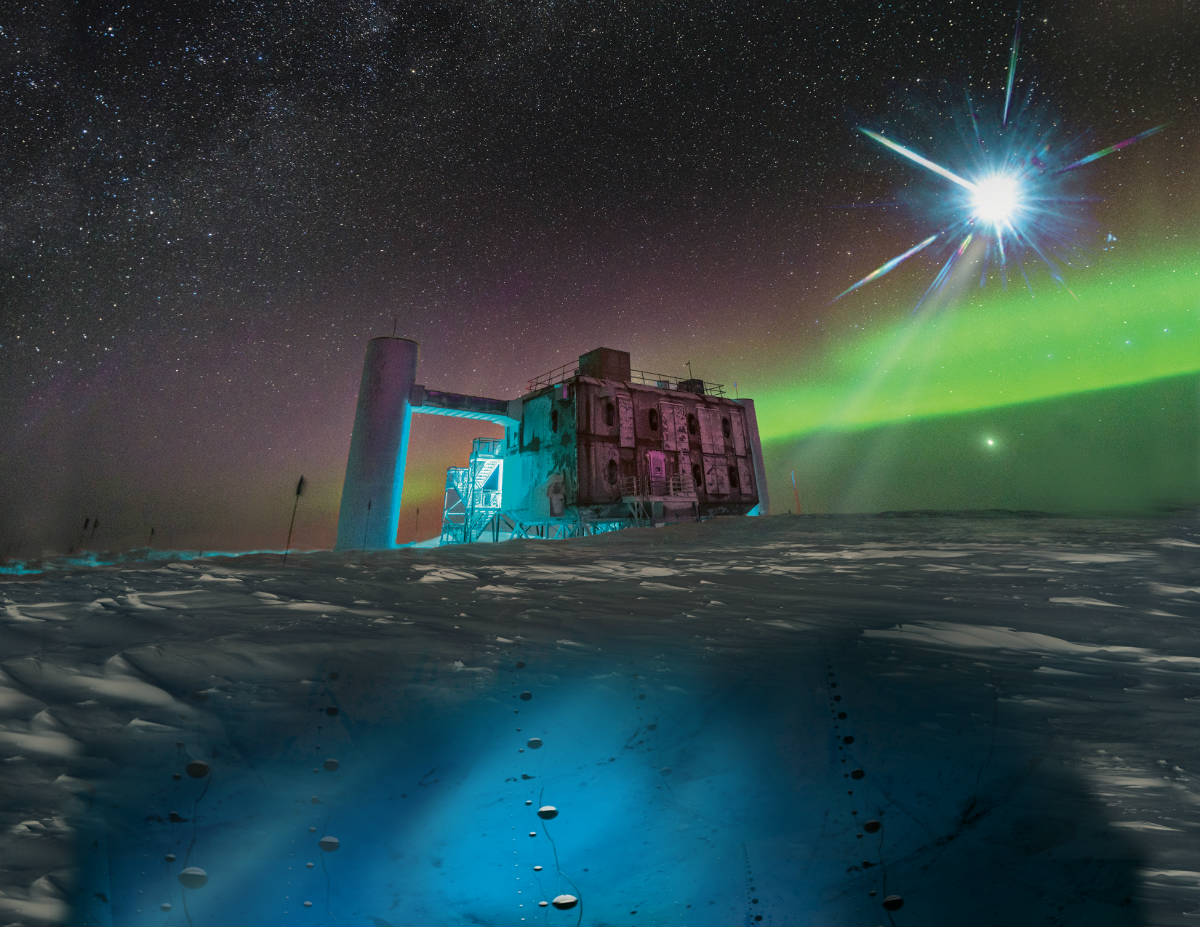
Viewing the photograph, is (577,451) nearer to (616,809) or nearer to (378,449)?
(378,449)

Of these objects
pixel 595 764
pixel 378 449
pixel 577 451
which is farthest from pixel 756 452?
pixel 595 764

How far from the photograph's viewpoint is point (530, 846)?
235cm

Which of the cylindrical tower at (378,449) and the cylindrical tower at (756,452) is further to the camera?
the cylindrical tower at (756,452)

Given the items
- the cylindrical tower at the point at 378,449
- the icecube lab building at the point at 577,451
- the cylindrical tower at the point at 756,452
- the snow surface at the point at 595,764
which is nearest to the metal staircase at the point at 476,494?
the icecube lab building at the point at 577,451

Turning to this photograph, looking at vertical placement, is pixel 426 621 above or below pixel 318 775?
above

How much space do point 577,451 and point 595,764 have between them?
2479cm

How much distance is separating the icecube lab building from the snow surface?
22516mm

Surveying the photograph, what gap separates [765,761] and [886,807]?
1.83 feet

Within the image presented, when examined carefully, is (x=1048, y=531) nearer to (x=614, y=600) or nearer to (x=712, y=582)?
(x=712, y=582)

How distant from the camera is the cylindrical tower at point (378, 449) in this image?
2738 centimetres

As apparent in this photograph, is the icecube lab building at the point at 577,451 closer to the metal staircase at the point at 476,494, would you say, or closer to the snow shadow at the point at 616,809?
the metal staircase at the point at 476,494

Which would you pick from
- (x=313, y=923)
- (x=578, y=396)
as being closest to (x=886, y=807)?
(x=313, y=923)

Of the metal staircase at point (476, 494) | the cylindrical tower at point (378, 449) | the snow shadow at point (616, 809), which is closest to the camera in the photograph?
the snow shadow at point (616, 809)

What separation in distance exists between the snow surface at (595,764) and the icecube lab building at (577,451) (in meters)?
22.5
